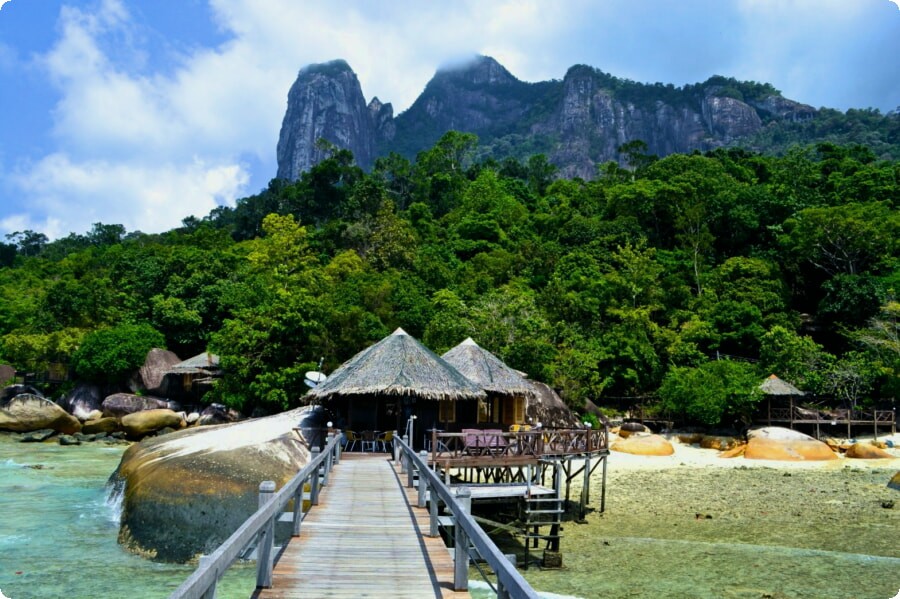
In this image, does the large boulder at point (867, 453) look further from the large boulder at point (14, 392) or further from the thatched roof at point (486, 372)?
the large boulder at point (14, 392)

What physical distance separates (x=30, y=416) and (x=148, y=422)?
276 inches

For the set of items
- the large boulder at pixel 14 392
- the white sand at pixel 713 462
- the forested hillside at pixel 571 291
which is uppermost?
the forested hillside at pixel 571 291

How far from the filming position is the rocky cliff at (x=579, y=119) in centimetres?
14225

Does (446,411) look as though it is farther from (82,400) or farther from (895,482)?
(82,400)

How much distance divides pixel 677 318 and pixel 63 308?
41461 millimetres

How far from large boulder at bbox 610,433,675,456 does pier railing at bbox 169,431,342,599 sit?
2255 centimetres

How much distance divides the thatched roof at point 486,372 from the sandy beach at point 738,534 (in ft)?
14.1

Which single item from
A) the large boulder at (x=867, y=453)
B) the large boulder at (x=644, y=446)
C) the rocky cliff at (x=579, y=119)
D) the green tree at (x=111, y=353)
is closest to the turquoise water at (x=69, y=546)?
the green tree at (x=111, y=353)

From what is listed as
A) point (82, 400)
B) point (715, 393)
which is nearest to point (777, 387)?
point (715, 393)

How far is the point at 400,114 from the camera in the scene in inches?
7298

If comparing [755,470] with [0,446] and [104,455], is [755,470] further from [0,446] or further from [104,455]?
[0,446]

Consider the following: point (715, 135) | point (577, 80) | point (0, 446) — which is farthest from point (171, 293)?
point (577, 80)

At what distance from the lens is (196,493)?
14.9 meters

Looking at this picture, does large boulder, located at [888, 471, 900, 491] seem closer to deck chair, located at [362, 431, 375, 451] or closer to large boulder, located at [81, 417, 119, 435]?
deck chair, located at [362, 431, 375, 451]
